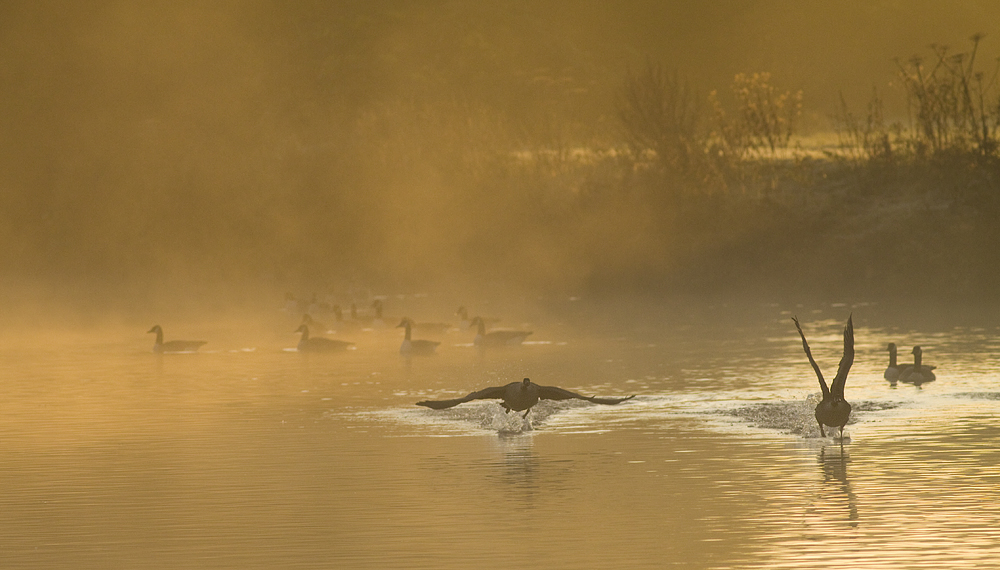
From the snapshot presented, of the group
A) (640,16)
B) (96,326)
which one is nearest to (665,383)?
(96,326)

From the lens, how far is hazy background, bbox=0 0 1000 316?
2557 inches

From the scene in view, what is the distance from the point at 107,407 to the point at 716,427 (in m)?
11.9

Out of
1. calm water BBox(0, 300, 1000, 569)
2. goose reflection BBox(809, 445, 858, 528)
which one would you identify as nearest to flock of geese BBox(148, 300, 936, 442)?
calm water BBox(0, 300, 1000, 569)

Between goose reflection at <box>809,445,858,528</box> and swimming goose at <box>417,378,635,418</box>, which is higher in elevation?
swimming goose at <box>417,378,635,418</box>

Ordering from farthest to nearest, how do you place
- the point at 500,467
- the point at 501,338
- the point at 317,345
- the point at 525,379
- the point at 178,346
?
the point at 317,345, the point at 178,346, the point at 501,338, the point at 525,379, the point at 500,467

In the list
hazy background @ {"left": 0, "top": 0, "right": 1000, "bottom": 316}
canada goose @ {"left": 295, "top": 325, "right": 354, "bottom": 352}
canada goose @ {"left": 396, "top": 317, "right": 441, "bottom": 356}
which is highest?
hazy background @ {"left": 0, "top": 0, "right": 1000, "bottom": 316}

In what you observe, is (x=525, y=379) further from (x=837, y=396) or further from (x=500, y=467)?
(x=837, y=396)

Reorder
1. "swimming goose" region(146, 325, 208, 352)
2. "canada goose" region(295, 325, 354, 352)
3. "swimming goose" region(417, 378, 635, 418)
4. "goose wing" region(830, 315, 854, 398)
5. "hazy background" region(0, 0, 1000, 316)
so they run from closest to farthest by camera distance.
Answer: "goose wing" region(830, 315, 854, 398), "swimming goose" region(417, 378, 635, 418), "swimming goose" region(146, 325, 208, 352), "canada goose" region(295, 325, 354, 352), "hazy background" region(0, 0, 1000, 316)

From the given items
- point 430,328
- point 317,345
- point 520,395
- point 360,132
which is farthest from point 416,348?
point 360,132

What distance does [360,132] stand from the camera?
78.8 metres

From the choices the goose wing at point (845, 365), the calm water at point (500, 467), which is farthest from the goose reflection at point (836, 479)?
the goose wing at point (845, 365)

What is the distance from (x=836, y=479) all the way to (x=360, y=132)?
2404 inches

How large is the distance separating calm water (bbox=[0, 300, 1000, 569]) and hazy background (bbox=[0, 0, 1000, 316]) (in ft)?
92.2

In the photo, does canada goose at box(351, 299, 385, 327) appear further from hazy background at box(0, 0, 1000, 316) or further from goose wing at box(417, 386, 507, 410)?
goose wing at box(417, 386, 507, 410)
